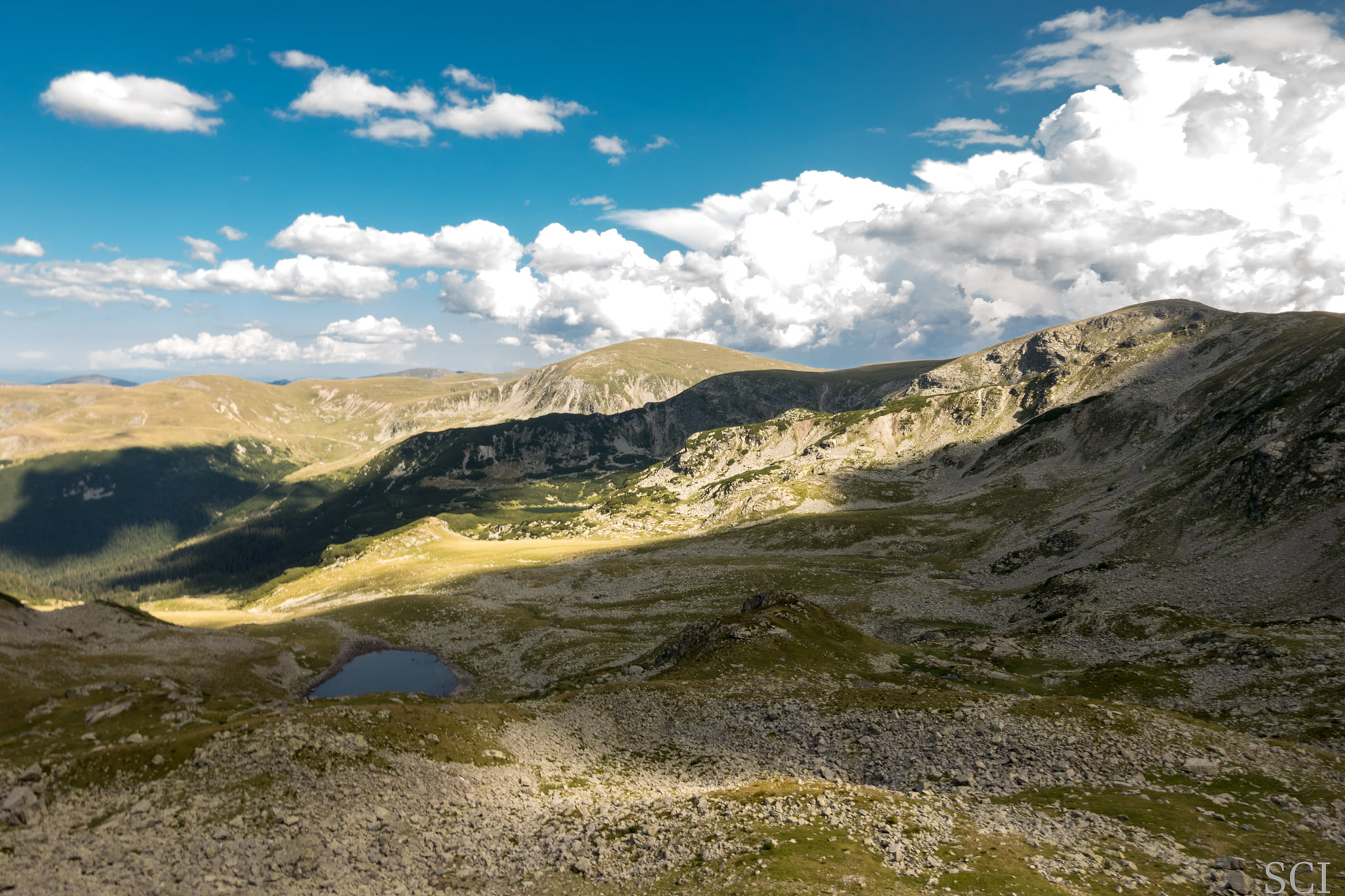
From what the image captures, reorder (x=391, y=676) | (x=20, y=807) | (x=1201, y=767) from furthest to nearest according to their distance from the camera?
1. (x=391, y=676)
2. (x=1201, y=767)
3. (x=20, y=807)

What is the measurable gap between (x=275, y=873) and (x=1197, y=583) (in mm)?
113036

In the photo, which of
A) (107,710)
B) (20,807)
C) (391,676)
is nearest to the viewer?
(20,807)

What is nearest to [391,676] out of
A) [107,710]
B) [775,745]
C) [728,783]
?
[107,710]

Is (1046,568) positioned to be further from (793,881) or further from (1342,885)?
(793,881)

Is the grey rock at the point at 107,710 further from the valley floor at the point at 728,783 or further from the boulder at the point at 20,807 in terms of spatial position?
the boulder at the point at 20,807

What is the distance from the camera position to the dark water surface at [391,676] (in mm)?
99625

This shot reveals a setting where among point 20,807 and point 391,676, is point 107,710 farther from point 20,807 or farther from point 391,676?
point 391,676

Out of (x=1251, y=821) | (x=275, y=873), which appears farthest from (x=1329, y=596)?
(x=275, y=873)

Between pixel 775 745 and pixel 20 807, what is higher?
pixel 20 807

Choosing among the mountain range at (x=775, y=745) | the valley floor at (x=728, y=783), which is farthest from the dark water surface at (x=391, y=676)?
the valley floor at (x=728, y=783)

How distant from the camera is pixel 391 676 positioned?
107188 millimetres

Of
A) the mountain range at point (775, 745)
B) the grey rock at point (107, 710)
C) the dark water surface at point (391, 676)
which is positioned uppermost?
the mountain range at point (775, 745)

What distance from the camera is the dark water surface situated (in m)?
99.6

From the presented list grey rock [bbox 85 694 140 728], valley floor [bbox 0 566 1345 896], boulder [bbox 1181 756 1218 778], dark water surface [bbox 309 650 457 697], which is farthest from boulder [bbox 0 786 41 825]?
dark water surface [bbox 309 650 457 697]
